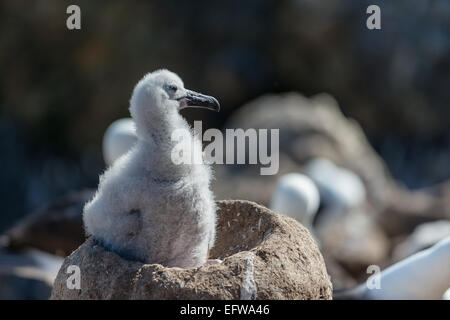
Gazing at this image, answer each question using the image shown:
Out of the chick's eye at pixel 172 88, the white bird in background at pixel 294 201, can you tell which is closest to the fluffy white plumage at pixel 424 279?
the chick's eye at pixel 172 88

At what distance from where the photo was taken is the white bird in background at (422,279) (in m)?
4.66

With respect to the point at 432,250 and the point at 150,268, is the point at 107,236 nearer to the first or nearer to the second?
the point at 150,268

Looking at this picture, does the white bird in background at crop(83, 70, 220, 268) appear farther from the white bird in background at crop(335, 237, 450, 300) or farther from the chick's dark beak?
the white bird in background at crop(335, 237, 450, 300)

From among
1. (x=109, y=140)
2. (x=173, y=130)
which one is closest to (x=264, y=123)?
(x=109, y=140)

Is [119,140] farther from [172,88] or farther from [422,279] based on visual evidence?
[172,88]

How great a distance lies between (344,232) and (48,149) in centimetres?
825

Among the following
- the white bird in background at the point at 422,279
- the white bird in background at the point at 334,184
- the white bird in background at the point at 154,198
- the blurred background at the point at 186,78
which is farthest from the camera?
the blurred background at the point at 186,78

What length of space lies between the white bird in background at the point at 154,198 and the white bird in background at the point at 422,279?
1.77 m

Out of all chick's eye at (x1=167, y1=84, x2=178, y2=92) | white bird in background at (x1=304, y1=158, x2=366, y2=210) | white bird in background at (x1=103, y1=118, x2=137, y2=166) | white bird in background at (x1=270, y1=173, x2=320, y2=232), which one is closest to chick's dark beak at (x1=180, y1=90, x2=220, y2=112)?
chick's eye at (x1=167, y1=84, x2=178, y2=92)

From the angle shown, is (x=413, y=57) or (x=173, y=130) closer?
(x=173, y=130)

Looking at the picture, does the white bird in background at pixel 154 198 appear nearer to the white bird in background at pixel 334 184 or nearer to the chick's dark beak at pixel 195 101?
the chick's dark beak at pixel 195 101

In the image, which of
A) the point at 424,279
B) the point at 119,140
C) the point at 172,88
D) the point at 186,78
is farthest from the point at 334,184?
the point at 186,78

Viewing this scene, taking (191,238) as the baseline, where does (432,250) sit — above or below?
below
